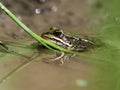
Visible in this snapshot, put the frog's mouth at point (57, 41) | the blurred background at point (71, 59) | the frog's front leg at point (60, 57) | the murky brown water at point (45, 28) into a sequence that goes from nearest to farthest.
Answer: the blurred background at point (71, 59)
the murky brown water at point (45, 28)
the frog's front leg at point (60, 57)
the frog's mouth at point (57, 41)

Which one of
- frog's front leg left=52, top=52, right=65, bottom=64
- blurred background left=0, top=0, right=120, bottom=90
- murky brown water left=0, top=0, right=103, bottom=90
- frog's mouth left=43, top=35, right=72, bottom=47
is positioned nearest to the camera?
blurred background left=0, top=0, right=120, bottom=90

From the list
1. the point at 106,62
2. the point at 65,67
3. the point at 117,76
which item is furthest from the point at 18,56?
the point at 117,76

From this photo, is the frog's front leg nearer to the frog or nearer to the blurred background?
the blurred background

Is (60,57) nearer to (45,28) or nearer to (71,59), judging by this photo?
(71,59)

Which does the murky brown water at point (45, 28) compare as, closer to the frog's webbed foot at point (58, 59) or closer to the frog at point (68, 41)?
the frog's webbed foot at point (58, 59)

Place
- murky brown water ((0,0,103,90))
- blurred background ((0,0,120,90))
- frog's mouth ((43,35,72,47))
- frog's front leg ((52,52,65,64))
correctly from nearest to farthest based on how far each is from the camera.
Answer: blurred background ((0,0,120,90)), murky brown water ((0,0,103,90)), frog's front leg ((52,52,65,64)), frog's mouth ((43,35,72,47))

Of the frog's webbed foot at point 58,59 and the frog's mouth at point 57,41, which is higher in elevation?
the frog's mouth at point 57,41

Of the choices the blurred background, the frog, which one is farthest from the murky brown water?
the frog

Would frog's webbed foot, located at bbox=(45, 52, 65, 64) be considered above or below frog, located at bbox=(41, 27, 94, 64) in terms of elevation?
below

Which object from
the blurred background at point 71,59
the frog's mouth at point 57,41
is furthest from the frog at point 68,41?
the blurred background at point 71,59
